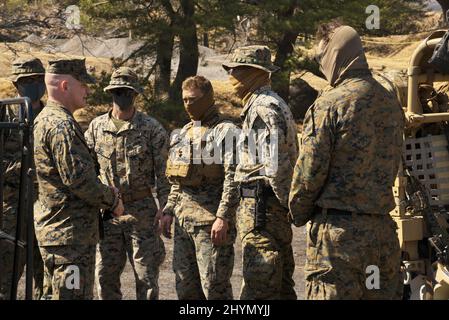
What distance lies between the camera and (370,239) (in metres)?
5.37

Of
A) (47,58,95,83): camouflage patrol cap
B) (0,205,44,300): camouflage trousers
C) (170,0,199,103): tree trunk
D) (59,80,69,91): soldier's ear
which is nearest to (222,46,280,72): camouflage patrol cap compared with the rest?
(47,58,95,83): camouflage patrol cap

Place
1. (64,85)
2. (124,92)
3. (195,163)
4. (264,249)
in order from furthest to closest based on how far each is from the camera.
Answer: (124,92) < (195,163) < (264,249) < (64,85)

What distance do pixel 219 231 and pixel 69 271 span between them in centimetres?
120

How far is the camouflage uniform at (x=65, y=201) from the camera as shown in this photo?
5988 millimetres

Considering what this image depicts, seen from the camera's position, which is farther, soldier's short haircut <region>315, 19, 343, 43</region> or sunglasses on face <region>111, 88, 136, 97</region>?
sunglasses on face <region>111, 88, 136, 97</region>

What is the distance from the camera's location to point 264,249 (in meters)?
6.40

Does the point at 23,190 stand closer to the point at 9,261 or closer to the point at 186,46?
the point at 9,261

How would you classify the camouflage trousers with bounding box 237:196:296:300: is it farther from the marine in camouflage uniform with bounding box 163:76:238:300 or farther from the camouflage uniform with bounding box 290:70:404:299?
the camouflage uniform with bounding box 290:70:404:299

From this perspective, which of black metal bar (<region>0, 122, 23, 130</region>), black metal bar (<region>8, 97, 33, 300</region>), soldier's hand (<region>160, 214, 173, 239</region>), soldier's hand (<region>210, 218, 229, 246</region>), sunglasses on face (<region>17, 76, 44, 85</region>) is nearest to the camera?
black metal bar (<region>0, 122, 23, 130</region>)

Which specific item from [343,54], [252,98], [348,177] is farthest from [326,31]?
[252,98]

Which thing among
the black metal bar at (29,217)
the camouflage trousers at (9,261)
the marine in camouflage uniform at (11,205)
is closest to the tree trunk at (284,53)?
the marine in camouflage uniform at (11,205)

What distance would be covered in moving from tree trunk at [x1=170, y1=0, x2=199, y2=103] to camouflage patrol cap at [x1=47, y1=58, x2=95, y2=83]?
48.4ft

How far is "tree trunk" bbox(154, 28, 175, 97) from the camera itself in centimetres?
2158

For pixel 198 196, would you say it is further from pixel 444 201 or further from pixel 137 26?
pixel 137 26
